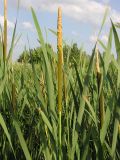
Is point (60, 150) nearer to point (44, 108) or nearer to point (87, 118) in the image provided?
point (44, 108)

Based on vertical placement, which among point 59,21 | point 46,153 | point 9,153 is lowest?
point 9,153

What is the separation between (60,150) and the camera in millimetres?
688

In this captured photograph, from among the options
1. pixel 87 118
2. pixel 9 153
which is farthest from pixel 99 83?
pixel 9 153

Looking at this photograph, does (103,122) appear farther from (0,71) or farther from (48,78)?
(0,71)

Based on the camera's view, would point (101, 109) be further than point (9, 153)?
No

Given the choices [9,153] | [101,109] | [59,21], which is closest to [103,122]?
[101,109]

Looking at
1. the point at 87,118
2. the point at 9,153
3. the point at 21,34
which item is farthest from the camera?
the point at 21,34

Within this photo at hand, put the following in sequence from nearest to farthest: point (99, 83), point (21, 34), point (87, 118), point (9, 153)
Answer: point (99, 83), point (87, 118), point (9, 153), point (21, 34)

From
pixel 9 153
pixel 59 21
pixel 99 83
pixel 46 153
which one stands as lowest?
pixel 9 153

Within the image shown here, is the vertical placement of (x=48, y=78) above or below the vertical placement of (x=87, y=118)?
above

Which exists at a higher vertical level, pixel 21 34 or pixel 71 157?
pixel 21 34

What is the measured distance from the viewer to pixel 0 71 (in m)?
0.94

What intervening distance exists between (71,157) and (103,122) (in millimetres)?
104

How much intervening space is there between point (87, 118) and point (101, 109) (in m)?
0.15
